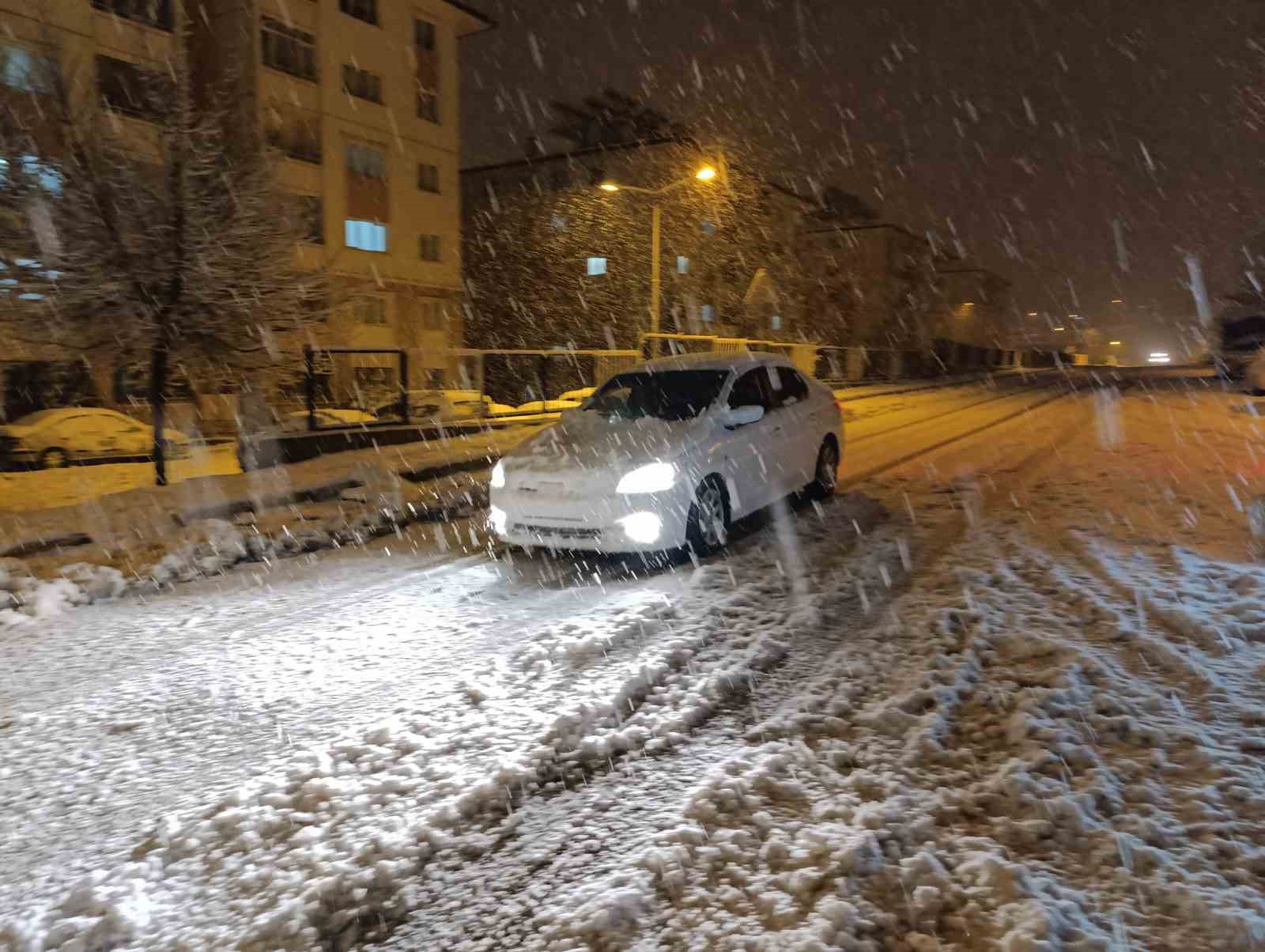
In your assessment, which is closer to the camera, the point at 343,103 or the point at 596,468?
the point at 596,468

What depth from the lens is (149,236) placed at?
1077cm

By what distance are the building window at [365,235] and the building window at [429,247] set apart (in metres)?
1.66

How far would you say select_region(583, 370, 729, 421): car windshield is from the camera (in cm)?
818

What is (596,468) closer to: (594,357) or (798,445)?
(798,445)

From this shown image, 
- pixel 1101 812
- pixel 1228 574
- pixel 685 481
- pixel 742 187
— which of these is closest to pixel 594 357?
pixel 685 481

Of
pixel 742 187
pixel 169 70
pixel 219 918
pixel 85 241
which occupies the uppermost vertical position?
pixel 742 187

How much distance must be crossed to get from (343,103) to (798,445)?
26502 mm

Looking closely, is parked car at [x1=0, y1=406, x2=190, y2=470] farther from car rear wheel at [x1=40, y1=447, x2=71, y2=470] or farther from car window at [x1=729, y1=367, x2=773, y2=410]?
car window at [x1=729, y1=367, x2=773, y2=410]

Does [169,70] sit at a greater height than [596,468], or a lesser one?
greater

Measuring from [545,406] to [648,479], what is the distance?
13.5 m

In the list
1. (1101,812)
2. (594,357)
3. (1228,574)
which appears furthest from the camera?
(594,357)

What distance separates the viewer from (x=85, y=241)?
34.5 feet

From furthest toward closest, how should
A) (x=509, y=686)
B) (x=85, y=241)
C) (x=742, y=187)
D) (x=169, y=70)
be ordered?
(x=742, y=187) < (x=169, y=70) < (x=85, y=241) < (x=509, y=686)

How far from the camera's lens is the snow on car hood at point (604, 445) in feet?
23.8
